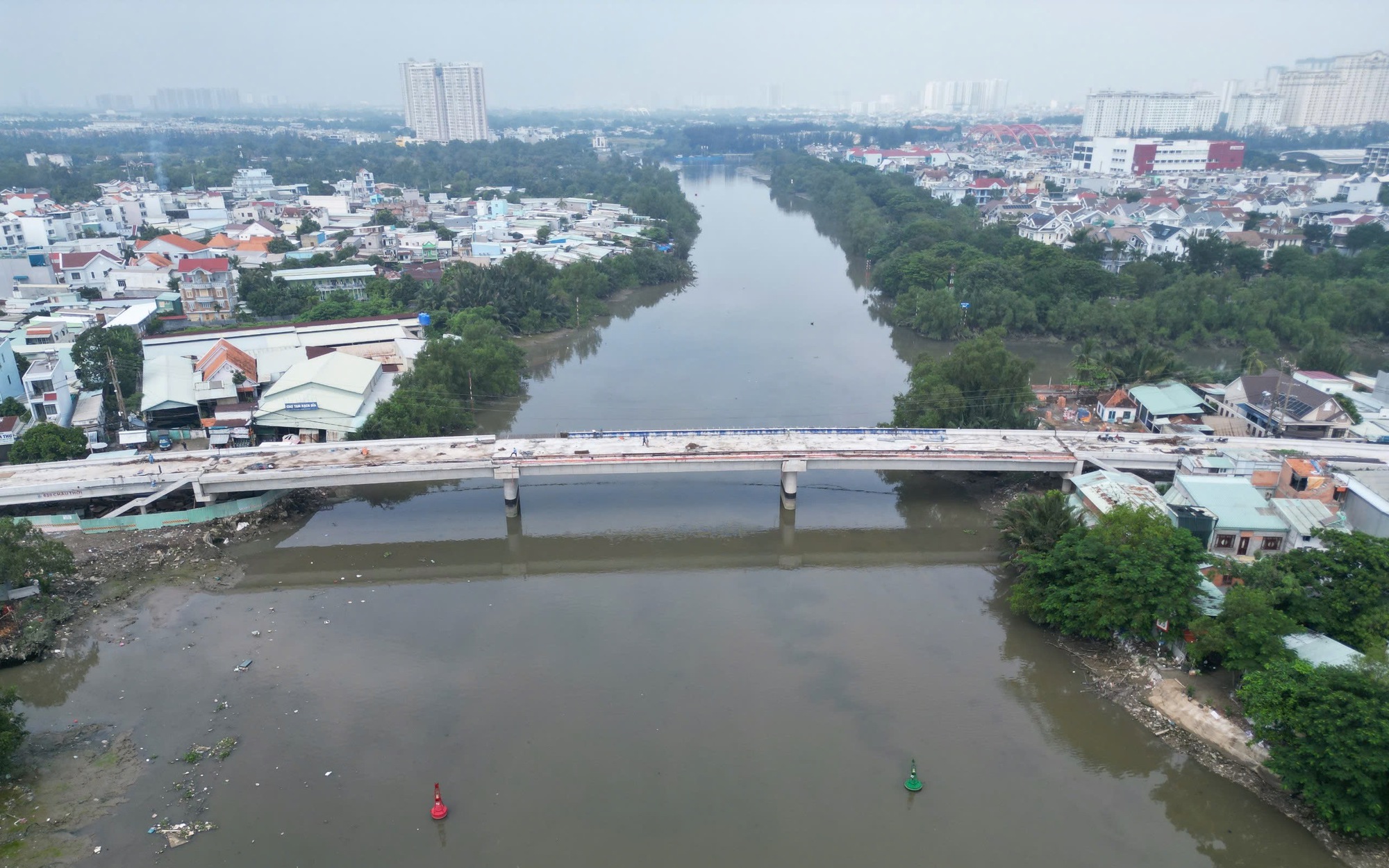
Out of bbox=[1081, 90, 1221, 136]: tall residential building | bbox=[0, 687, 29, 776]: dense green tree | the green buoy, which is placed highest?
bbox=[1081, 90, 1221, 136]: tall residential building

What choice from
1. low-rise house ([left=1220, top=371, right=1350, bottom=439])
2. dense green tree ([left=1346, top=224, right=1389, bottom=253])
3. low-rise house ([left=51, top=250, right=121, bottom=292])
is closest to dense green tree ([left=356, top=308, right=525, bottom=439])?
low-rise house ([left=51, top=250, right=121, bottom=292])

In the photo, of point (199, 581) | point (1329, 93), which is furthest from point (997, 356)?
point (1329, 93)

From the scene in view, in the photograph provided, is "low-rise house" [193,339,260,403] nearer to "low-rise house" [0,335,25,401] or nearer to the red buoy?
"low-rise house" [0,335,25,401]

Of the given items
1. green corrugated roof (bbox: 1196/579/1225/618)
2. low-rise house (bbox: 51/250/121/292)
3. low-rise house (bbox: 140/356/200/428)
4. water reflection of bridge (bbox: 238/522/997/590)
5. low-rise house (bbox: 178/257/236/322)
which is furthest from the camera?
low-rise house (bbox: 51/250/121/292)

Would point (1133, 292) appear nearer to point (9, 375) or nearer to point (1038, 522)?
point (1038, 522)

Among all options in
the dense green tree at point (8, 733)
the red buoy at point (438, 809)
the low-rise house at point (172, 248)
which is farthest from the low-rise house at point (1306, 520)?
the low-rise house at point (172, 248)

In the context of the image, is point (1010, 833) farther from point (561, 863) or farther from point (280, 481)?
point (280, 481)
